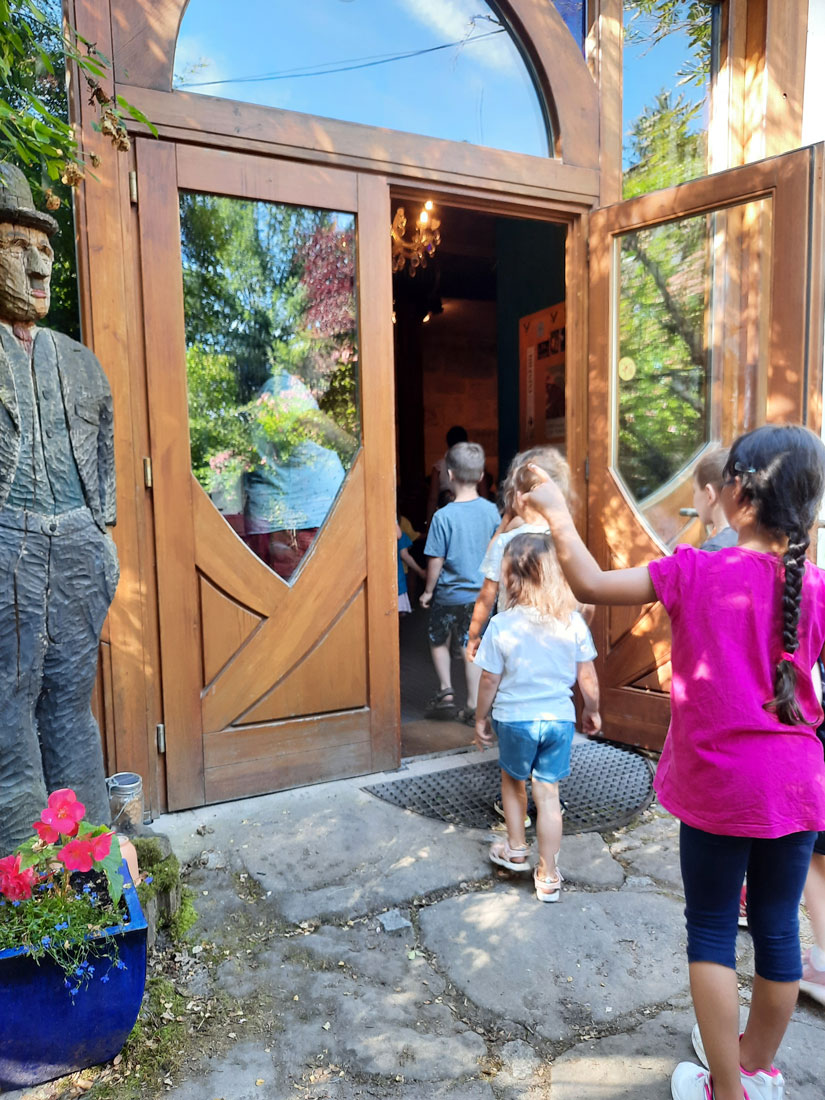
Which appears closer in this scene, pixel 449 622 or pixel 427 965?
pixel 427 965

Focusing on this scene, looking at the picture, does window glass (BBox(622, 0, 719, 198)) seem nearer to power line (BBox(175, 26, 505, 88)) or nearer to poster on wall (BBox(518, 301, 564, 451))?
power line (BBox(175, 26, 505, 88))

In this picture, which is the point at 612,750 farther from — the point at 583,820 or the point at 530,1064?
the point at 530,1064

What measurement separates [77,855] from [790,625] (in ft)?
5.65

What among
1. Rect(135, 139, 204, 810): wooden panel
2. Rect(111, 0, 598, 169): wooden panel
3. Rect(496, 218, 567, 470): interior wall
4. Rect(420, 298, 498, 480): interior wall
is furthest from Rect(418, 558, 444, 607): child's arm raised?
Rect(420, 298, 498, 480): interior wall

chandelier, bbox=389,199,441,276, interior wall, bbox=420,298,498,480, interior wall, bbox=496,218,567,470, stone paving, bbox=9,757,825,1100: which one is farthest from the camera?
interior wall, bbox=420,298,498,480

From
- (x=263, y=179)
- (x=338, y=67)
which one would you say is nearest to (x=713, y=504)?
(x=263, y=179)

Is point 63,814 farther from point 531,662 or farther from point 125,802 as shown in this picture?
point 531,662

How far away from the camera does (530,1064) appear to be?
2006mm

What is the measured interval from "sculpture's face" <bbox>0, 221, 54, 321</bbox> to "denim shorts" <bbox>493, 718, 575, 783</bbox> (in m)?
2.03

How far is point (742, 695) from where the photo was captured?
1.63m

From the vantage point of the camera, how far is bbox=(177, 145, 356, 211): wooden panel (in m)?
3.22

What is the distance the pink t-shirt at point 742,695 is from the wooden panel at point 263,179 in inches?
103

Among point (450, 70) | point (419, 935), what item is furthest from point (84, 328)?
point (419, 935)

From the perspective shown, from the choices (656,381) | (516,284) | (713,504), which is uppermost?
(516,284)
